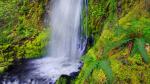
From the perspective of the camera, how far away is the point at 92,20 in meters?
10.8

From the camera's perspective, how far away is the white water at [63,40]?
395 inches

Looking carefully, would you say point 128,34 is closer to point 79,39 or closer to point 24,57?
Result: point 79,39

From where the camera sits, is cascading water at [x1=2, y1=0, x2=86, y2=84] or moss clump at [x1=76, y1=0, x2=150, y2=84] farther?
cascading water at [x1=2, y1=0, x2=86, y2=84]

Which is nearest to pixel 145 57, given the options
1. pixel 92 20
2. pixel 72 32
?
pixel 92 20

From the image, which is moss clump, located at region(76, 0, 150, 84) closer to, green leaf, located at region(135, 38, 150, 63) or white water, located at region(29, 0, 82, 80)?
green leaf, located at region(135, 38, 150, 63)

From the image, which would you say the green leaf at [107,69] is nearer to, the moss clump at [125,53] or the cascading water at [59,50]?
the moss clump at [125,53]

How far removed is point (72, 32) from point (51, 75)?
2.80 meters

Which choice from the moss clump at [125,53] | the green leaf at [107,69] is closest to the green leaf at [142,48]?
the moss clump at [125,53]

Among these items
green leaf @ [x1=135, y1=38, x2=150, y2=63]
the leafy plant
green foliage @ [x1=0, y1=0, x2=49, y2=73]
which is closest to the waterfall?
green foliage @ [x1=0, y1=0, x2=49, y2=73]

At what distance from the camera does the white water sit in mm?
10025

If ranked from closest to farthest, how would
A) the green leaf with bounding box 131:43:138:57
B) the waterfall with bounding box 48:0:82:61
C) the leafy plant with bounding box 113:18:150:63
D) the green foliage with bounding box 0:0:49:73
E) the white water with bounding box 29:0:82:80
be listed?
the leafy plant with bounding box 113:18:150:63
the green leaf with bounding box 131:43:138:57
the white water with bounding box 29:0:82:80
the waterfall with bounding box 48:0:82:61
the green foliage with bounding box 0:0:49:73

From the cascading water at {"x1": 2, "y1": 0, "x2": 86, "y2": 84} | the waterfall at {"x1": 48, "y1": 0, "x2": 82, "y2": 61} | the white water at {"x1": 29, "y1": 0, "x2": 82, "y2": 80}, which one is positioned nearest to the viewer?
the cascading water at {"x1": 2, "y1": 0, "x2": 86, "y2": 84}

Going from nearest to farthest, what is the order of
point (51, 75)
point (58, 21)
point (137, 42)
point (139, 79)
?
point (139, 79), point (137, 42), point (51, 75), point (58, 21)

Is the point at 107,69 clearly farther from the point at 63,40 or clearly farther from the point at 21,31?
the point at 21,31
